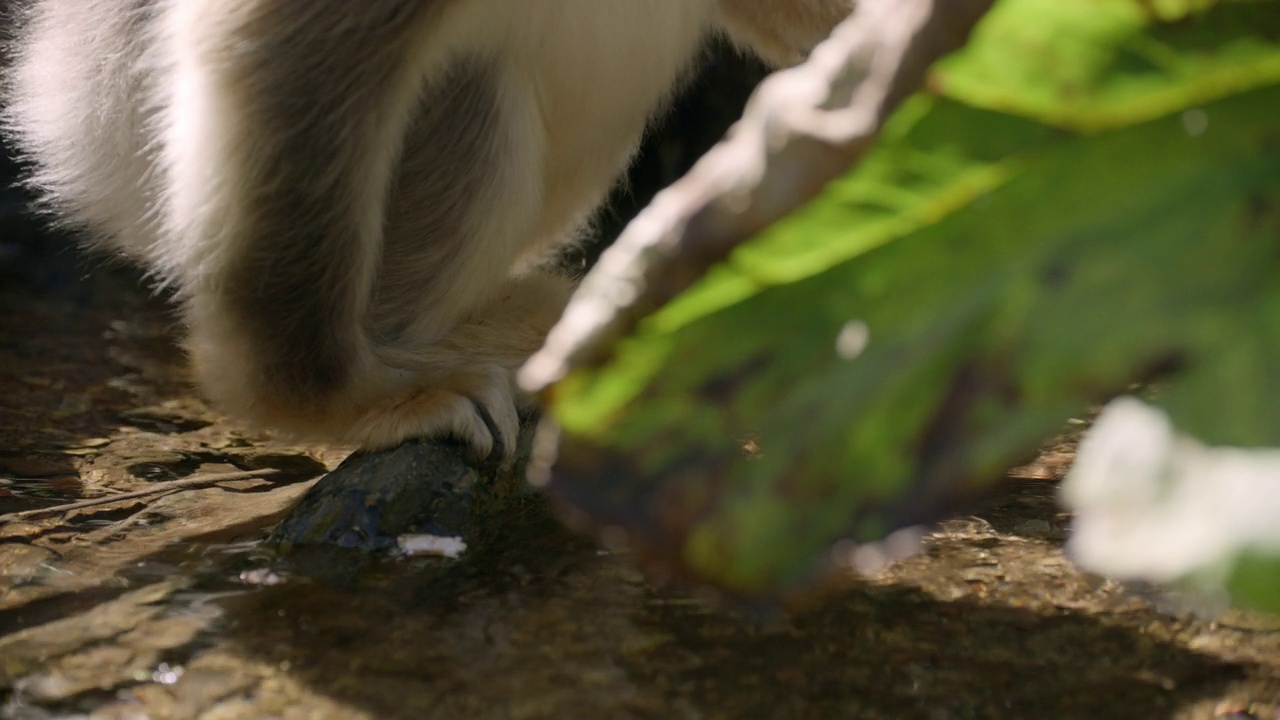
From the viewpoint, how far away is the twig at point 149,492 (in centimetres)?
193

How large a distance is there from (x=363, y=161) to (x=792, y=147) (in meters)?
1.17

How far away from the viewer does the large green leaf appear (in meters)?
0.82

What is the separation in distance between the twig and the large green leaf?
1.33 m

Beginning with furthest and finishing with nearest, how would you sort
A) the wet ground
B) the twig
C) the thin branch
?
the twig < the wet ground < the thin branch

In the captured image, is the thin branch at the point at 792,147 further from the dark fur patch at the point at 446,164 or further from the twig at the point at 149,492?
the twig at the point at 149,492

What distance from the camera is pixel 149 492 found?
6.72ft

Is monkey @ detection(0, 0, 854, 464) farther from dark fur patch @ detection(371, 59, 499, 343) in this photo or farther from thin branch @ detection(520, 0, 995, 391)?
thin branch @ detection(520, 0, 995, 391)

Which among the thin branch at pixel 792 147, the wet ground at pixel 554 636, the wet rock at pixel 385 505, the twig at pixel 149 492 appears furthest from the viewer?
the twig at pixel 149 492

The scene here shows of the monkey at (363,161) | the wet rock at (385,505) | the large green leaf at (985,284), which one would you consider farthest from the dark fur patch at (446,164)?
the large green leaf at (985,284)

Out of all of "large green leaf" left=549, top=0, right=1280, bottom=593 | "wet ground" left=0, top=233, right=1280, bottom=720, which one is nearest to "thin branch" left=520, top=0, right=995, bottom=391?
"large green leaf" left=549, top=0, right=1280, bottom=593

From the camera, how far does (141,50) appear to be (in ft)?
7.11

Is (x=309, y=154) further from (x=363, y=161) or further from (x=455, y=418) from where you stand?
(x=455, y=418)

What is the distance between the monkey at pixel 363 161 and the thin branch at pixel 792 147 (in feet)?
3.55

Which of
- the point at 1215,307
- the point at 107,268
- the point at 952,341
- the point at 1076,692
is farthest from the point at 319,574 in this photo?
the point at 107,268
